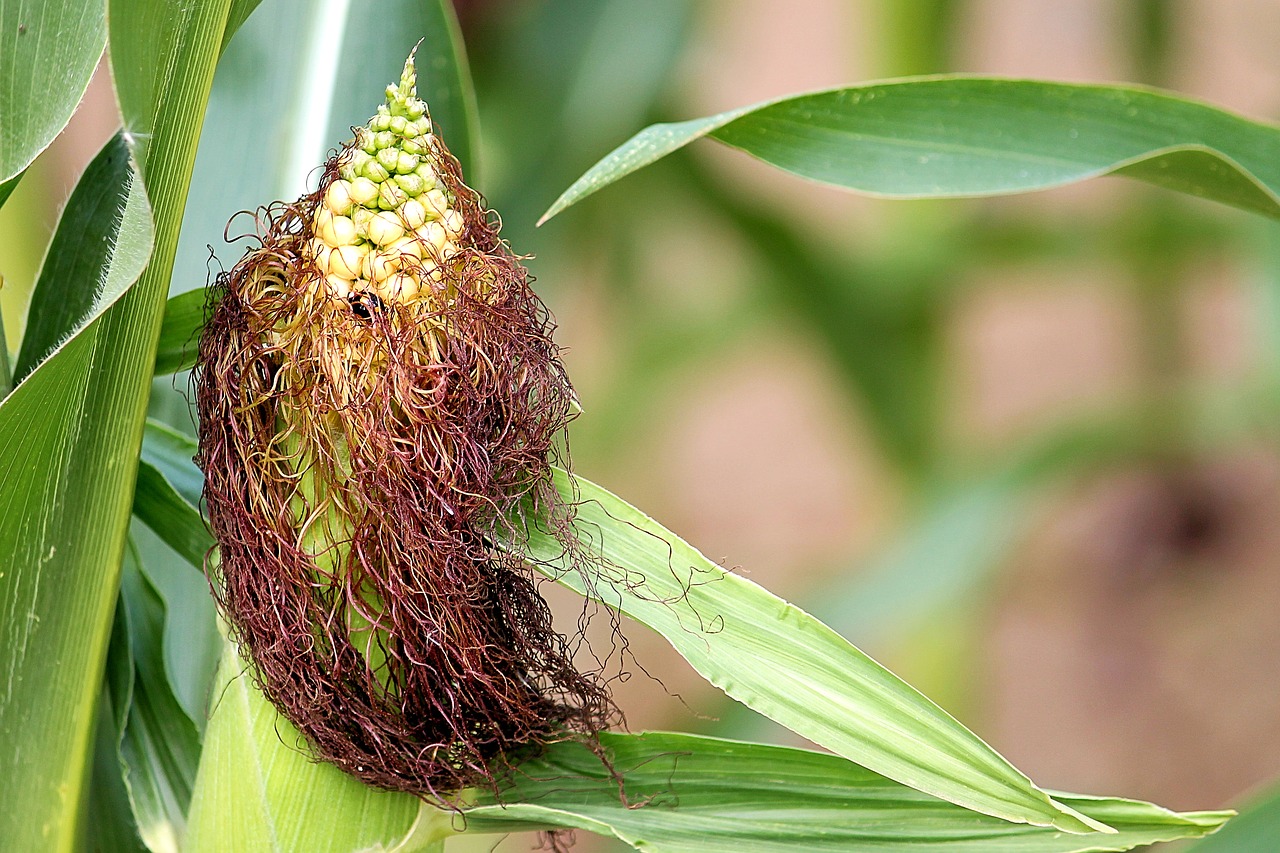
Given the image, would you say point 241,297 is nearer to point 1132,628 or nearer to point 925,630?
point 925,630

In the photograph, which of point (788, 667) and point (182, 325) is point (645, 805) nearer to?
point (788, 667)

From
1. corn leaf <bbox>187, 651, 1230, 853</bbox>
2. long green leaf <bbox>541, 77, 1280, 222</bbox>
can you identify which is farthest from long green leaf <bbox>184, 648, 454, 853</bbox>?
long green leaf <bbox>541, 77, 1280, 222</bbox>

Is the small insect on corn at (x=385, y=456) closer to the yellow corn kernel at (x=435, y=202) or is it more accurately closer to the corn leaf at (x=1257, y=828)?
the yellow corn kernel at (x=435, y=202)

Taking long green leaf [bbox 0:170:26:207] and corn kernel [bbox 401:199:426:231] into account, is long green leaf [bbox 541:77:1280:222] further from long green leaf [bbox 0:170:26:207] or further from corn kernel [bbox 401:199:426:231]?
long green leaf [bbox 0:170:26:207]

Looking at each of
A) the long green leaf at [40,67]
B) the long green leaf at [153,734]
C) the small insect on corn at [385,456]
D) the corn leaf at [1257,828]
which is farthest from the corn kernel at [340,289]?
the corn leaf at [1257,828]

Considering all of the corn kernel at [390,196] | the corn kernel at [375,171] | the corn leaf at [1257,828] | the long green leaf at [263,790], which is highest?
the corn kernel at [375,171]

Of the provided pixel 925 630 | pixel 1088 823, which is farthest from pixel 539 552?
pixel 925 630
